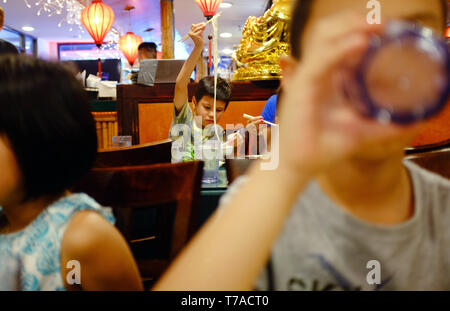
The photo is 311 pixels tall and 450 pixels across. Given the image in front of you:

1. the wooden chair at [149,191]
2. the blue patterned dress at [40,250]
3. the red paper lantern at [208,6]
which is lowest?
the blue patterned dress at [40,250]

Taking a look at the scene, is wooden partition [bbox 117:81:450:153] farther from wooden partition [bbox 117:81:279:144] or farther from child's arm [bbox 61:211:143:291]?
child's arm [bbox 61:211:143:291]

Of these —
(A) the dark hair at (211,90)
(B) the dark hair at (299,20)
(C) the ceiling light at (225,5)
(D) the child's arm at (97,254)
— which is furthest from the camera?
(C) the ceiling light at (225,5)

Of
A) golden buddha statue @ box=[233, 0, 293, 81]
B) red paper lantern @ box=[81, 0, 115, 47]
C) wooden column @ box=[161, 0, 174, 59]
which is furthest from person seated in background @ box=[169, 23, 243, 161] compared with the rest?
wooden column @ box=[161, 0, 174, 59]

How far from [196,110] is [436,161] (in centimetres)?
169

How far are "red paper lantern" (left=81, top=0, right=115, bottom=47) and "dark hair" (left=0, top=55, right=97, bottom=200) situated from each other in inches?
208

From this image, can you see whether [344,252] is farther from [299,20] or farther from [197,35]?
[197,35]

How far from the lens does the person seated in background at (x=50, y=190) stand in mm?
522

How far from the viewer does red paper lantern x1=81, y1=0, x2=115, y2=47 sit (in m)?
5.14

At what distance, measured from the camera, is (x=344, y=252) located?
0.43 metres

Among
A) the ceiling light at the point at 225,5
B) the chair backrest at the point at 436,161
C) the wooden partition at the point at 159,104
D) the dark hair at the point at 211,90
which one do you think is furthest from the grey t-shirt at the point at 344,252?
the ceiling light at the point at 225,5

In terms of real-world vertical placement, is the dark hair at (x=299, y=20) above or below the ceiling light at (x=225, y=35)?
below

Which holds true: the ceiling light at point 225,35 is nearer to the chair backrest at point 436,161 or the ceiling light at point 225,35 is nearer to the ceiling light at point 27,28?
the ceiling light at point 27,28

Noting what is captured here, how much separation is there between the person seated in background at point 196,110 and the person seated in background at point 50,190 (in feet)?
3.28

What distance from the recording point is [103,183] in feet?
2.09
